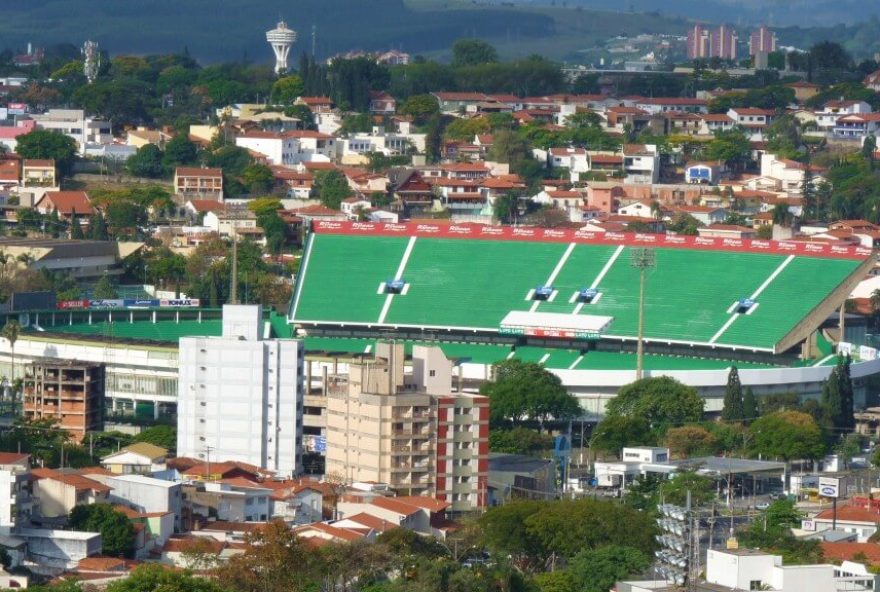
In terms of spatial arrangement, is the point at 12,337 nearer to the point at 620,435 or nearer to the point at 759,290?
the point at 620,435

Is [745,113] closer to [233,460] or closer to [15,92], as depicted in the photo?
[15,92]

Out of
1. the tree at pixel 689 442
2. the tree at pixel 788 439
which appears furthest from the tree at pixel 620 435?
the tree at pixel 788 439

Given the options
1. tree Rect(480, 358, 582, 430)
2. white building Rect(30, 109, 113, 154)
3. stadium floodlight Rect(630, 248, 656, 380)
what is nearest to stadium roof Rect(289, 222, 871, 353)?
stadium floodlight Rect(630, 248, 656, 380)

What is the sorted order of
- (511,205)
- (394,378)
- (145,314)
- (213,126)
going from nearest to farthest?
(394,378) → (145,314) → (511,205) → (213,126)

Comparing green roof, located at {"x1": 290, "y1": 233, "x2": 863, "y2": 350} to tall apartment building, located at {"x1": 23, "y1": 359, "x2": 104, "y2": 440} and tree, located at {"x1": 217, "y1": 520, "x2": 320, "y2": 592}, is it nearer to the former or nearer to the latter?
tall apartment building, located at {"x1": 23, "y1": 359, "x2": 104, "y2": 440}

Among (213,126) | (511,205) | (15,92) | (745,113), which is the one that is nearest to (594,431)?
(511,205)

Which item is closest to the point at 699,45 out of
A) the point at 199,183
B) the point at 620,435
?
the point at 199,183

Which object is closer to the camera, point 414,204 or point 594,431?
point 594,431
